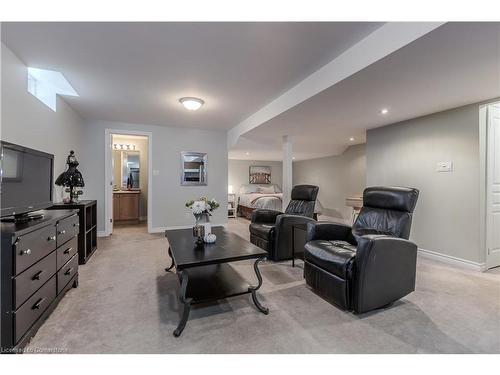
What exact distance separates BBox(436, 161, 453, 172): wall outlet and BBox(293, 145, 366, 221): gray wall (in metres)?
2.94

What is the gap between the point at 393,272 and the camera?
6.61ft

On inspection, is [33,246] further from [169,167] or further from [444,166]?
[444,166]

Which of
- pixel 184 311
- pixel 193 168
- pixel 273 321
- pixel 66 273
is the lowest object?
pixel 273 321

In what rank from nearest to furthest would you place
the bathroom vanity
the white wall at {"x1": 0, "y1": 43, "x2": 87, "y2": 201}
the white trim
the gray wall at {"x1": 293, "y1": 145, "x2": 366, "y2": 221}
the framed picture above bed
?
the white wall at {"x1": 0, "y1": 43, "x2": 87, "y2": 201} → the white trim → the bathroom vanity → the gray wall at {"x1": 293, "y1": 145, "x2": 366, "y2": 221} → the framed picture above bed

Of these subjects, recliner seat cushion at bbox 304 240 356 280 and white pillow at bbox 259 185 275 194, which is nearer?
recliner seat cushion at bbox 304 240 356 280

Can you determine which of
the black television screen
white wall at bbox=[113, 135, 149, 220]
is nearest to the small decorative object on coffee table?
the black television screen

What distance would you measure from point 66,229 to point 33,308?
0.77m

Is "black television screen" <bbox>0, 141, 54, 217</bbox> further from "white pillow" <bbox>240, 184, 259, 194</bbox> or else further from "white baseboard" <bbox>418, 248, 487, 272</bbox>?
"white pillow" <bbox>240, 184, 259, 194</bbox>

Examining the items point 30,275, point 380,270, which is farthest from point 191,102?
point 380,270

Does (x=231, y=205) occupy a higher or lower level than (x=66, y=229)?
lower

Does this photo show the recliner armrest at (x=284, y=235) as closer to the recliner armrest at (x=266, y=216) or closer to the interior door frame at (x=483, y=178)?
the recliner armrest at (x=266, y=216)

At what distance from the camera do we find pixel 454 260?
10.5 feet

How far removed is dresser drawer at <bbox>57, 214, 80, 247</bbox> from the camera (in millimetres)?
2037
